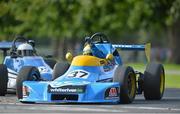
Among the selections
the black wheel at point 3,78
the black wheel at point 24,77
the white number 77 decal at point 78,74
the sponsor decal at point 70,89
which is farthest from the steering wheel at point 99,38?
the sponsor decal at point 70,89

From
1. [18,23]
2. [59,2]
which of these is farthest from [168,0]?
[18,23]

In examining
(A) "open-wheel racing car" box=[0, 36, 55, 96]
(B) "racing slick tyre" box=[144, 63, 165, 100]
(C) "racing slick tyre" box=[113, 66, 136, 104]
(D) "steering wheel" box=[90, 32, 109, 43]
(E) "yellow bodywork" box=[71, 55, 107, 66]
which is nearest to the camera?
(C) "racing slick tyre" box=[113, 66, 136, 104]

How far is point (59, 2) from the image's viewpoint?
56312mm

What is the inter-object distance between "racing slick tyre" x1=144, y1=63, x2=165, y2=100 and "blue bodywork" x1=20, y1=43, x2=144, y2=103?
4.23 ft

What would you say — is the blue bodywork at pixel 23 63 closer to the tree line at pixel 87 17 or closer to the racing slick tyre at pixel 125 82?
the racing slick tyre at pixel 125 82

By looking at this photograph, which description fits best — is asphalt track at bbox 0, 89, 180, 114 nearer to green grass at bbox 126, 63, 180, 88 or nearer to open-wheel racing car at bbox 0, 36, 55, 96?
open-wheel racing car at bbox 0, 36, 55, 96

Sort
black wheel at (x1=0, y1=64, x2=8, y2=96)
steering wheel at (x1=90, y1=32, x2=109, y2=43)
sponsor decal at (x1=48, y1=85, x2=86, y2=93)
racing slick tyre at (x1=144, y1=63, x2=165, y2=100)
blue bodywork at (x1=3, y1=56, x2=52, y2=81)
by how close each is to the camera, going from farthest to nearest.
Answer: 1. blue bodywork at (x1=3, y1=56, x2=52, y2=81)
2. steering wheel at (x1=90, y1=32, x2=109, y2=43)
3. black wheel at (x1=0, y1=64, x2=8, y2=96)
4. racing slick tyre at (x1=144, y1=63, x2=165, y2=100)
5. sponsor decal at (x1=48, y1=85, x2=86, y2=93)

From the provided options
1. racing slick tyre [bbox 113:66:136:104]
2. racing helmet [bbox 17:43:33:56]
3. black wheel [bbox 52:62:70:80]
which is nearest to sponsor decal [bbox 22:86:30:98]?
black wheel [bbox 52:62:70:80]

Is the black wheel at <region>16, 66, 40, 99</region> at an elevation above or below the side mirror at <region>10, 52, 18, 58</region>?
below

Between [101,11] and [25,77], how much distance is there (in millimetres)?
39571

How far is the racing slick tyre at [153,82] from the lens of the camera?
63.5 ft

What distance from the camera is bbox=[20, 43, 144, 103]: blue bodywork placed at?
57.2 ft

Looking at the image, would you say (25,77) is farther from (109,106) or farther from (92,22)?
(92,22)

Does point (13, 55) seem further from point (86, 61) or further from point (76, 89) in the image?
point (76, 89)
